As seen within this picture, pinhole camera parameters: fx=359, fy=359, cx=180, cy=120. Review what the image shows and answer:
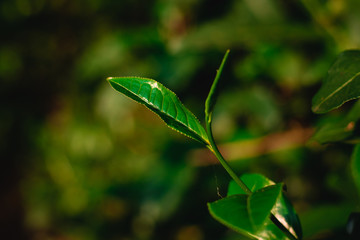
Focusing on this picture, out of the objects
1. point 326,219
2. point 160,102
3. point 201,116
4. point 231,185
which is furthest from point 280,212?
point 201,116

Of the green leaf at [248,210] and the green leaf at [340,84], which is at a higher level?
the green leaf at [340,84]

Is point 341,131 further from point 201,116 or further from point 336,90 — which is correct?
point 201,116

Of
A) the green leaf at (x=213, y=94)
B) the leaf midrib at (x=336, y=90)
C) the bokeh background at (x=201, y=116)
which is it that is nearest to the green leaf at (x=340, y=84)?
the leaf midrib at (x=336, y=90)

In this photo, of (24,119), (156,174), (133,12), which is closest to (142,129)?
(133,12)

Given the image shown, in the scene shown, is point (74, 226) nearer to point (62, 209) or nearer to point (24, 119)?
point (62, 209)

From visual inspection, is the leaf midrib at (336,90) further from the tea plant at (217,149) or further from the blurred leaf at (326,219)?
the blurred leaf at (326,219)

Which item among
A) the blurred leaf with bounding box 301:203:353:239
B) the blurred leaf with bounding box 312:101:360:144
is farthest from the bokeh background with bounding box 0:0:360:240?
the blurred leaf with bounding box 312:101:360:144
